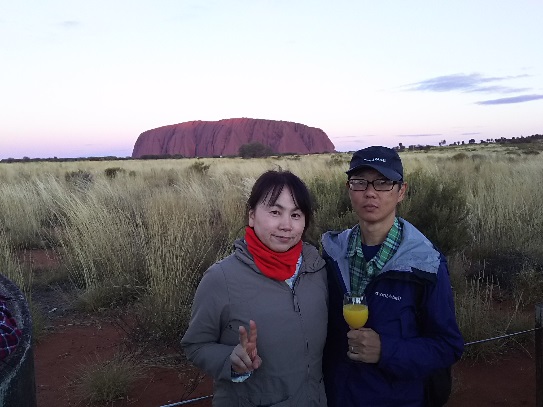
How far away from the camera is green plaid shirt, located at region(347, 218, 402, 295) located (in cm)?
195

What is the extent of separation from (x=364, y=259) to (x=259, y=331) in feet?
1.76

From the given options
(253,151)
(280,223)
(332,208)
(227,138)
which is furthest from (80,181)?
(227,138)

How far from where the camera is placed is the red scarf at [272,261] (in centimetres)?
183

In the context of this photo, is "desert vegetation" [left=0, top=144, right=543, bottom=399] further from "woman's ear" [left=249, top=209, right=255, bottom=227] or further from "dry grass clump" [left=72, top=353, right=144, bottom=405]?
"woman's ear" [left=249, top=209, right=255, bottom=227]

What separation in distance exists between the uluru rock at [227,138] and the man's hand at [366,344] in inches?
4658

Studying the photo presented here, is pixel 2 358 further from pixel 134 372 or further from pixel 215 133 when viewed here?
pixel 215 133

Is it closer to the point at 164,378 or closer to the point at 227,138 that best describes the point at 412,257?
the point at 164,378

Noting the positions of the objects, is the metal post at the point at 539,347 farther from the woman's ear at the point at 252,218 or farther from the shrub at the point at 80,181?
the shrub at the point at 80,181

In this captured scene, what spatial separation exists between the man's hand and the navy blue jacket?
Answer: 0.02 metres

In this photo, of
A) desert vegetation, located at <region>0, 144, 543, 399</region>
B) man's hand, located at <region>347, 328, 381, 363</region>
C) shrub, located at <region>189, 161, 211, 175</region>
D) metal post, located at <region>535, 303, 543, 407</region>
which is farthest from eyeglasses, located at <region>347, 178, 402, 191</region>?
shrub, located at <region>189, 161, 211, 175</region>

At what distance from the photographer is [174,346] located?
4504 millimetres

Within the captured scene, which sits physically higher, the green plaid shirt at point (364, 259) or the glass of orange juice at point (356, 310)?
the green plaid shirt at point (364, 259)

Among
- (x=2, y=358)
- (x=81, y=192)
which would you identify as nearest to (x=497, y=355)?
(x=2, y=358)

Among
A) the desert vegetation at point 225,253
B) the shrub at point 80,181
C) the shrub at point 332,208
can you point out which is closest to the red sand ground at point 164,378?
the desert vegetation at point 225,253
